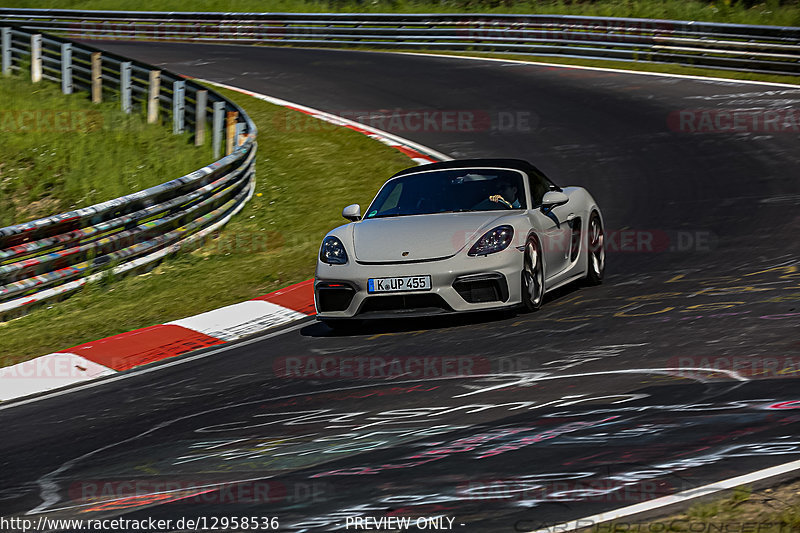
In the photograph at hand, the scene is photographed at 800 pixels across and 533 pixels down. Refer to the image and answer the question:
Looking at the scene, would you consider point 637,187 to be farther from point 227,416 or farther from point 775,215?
point 227,416

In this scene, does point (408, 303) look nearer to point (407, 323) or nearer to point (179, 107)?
point (407, 323)

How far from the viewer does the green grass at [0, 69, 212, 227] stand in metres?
16.9

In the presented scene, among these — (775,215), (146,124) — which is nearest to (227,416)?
(775,215)

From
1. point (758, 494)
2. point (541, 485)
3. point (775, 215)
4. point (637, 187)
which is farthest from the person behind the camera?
point (637, 187)

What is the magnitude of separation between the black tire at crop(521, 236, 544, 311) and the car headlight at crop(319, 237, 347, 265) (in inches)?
56.8

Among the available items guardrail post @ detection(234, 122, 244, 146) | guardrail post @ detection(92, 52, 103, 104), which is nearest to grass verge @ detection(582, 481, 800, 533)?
guardrail post @ detection(234, 122, 244, 146)

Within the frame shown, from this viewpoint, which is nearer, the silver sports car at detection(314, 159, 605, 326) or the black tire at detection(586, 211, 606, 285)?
the silver sports car at detection(314, 159, 605, 326)

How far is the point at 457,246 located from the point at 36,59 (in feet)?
58.0

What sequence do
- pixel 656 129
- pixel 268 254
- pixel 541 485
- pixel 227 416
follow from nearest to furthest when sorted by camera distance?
pixel 541 485, pixel 227 416, pixel 268 254, pixel 656 129

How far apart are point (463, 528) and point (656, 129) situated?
48.7 feet

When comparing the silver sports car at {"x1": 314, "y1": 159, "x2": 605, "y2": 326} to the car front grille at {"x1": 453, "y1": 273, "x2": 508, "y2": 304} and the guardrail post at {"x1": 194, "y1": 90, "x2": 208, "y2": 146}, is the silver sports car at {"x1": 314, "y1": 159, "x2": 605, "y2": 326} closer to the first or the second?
the car front grille at {"x1": 453, "y1": 273, "x2": 508, "y2": 304}

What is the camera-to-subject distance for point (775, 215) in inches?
474

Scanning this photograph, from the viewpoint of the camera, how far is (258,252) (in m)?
13.4

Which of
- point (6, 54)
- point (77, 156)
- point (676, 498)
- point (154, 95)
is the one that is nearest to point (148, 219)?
point (77, 156)
